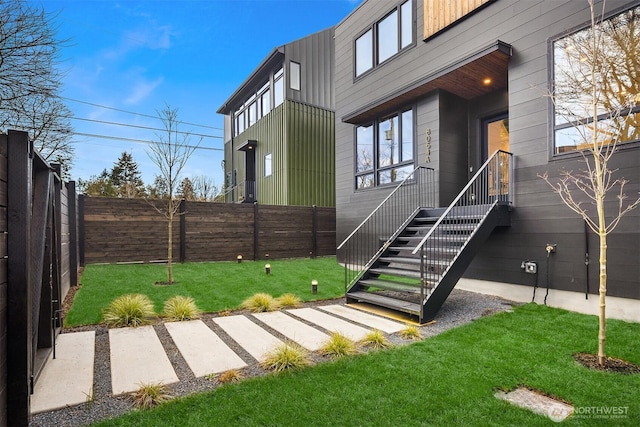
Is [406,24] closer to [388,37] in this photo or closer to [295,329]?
[388,37]

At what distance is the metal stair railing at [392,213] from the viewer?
747 centimetres

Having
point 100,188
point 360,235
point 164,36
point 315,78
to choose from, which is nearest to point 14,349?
point 360,235

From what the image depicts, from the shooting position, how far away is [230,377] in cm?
284

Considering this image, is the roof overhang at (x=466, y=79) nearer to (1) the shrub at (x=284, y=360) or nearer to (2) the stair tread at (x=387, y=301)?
(2) the stair tread at (x=387, y=301)

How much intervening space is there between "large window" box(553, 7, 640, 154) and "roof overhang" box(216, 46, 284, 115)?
35.4ft

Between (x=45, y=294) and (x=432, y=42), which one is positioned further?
(x=432, y=42)

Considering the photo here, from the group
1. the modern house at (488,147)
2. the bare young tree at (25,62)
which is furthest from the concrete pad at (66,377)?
the bare young tree at (25,62)

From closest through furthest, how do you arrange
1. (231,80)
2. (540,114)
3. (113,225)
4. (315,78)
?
1. (540,114)
2. (113,225)
3. (315,78)
4. (231,80)

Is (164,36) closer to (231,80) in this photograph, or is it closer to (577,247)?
(231,80)

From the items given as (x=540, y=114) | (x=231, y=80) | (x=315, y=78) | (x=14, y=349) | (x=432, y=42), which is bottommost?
(x=14, y=349)

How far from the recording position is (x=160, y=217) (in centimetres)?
941

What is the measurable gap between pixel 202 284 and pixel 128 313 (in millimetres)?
2390

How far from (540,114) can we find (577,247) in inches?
87.5

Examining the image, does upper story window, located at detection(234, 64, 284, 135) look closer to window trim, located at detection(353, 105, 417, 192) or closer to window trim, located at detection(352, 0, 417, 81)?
window trim, located at detection(352, 0, 417, 81)
